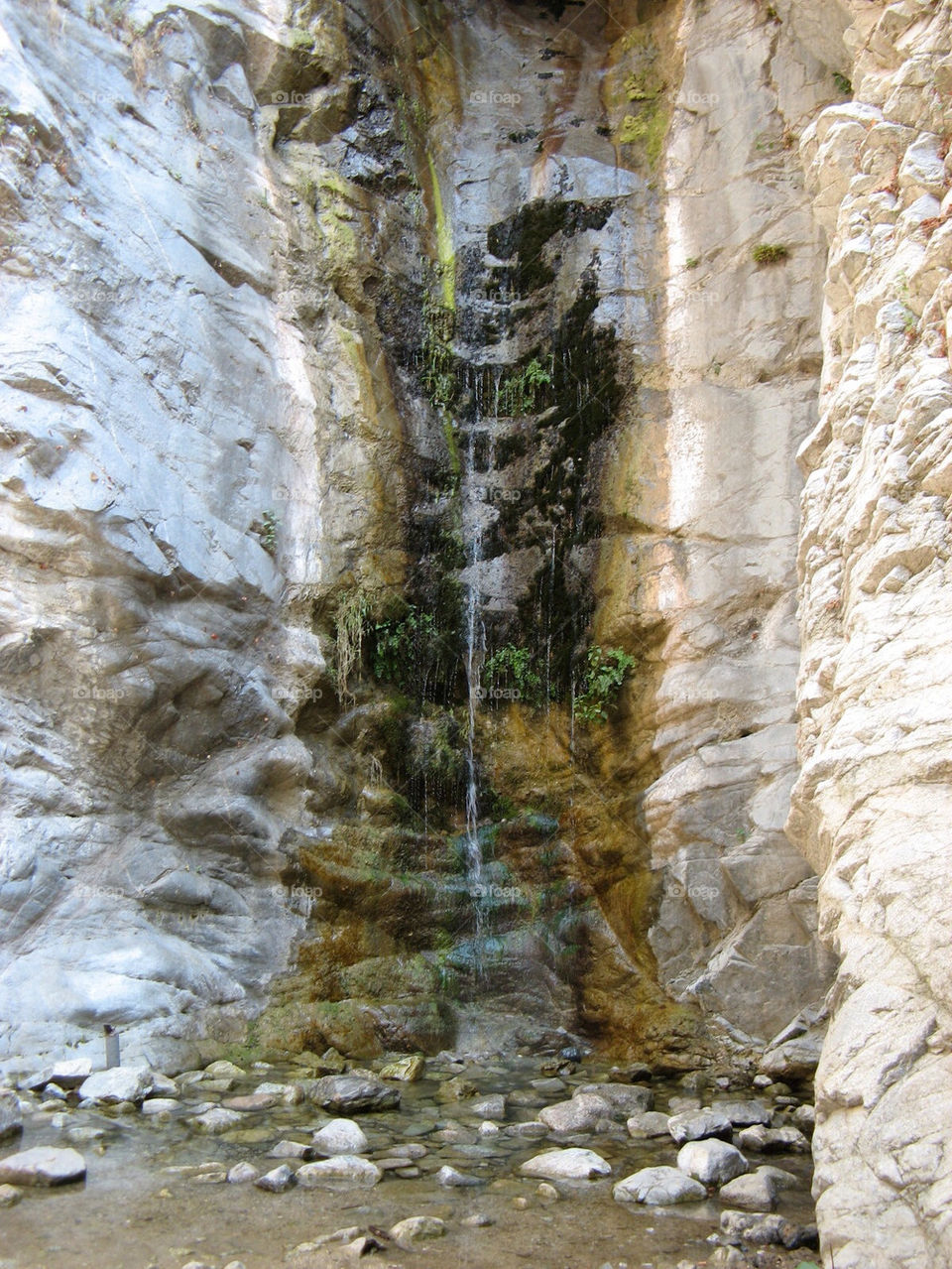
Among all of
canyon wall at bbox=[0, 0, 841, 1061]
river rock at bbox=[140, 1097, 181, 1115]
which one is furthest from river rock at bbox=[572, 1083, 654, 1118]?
Result: river rock at bbox=[140, 1097, 181, 1115]

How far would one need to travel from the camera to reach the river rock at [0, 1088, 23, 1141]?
17.7 ft

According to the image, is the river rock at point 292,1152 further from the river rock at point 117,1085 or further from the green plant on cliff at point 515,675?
the green plant on cliff at point 515,675

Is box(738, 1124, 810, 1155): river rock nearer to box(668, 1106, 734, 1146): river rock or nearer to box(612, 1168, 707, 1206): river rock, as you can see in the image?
box(668, 1106, 734, 1146): river rock

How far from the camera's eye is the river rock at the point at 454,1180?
510cm

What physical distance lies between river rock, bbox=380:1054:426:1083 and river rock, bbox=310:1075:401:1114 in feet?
1.98

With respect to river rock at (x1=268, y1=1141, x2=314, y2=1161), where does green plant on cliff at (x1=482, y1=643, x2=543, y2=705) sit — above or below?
above

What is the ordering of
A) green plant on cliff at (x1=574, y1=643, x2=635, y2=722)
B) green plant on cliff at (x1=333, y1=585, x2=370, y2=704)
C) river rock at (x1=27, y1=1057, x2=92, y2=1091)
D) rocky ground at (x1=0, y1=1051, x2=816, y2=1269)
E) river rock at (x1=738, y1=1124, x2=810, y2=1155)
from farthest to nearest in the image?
green plant on cliff at (x1=574, y1=643, x2=635, y2=722) → green plant on cliff at (x1=333, y1=585, x2=370, y2=704) → river rock at (x1=27, y1=1057, x2=92, y2=1091) → river rock at (x1=738, y1=1124, x2=810, y2=1155) → rocky ground at (x1=0, y1=1051, x2=816, y2=1269)

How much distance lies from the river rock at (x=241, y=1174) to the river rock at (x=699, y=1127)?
7.75 feet

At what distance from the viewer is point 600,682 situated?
32.8ft

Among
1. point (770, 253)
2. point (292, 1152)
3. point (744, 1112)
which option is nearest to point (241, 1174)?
point (292, 1152)

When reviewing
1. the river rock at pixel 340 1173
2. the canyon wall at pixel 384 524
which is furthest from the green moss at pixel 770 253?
the river rock at pixel 340 1173

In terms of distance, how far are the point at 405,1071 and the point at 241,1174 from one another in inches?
93.6

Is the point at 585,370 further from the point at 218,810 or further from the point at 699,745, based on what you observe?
the point at 218,810

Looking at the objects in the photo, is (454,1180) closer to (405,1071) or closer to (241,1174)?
(241,1174)
